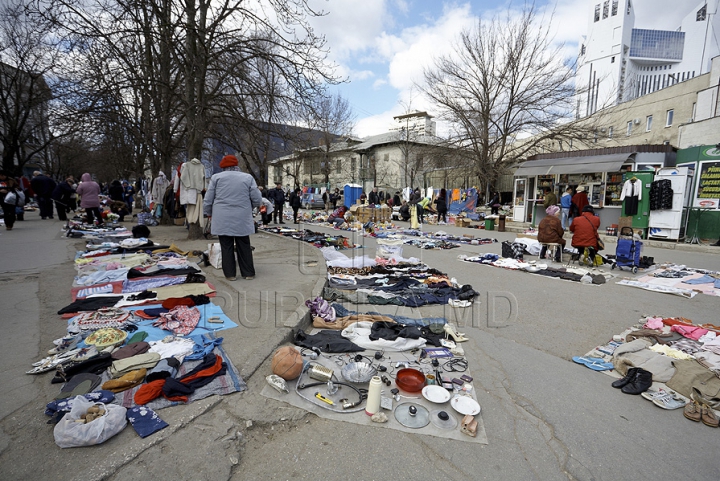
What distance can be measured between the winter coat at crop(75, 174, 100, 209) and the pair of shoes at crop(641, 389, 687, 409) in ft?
51.9

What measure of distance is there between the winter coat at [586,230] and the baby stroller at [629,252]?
579 mm

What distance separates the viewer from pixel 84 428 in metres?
2.09

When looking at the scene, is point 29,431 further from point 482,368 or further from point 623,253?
point 623,253

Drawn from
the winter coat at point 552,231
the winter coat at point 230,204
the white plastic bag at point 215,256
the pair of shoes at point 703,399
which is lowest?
the pair of shoes at point 703,399

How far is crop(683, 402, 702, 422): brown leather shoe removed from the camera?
9.07 feet

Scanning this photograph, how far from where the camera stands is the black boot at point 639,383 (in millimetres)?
3143

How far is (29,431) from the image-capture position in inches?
86.1

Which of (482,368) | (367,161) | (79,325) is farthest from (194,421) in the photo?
(367,161)

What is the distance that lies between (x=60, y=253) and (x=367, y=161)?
115 ft

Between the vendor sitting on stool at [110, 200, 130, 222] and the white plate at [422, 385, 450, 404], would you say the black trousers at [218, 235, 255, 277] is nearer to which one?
the white plate at [422, 385, 450, 404]

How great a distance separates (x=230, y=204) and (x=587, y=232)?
8.60 meters

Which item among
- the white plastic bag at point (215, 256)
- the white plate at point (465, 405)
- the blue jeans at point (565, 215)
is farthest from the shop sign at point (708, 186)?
the white plastic bag at point (215, 256)

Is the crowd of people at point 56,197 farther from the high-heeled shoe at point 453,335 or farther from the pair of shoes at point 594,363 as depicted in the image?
the pair of shoes at point 594,363

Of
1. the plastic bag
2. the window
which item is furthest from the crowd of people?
the window
